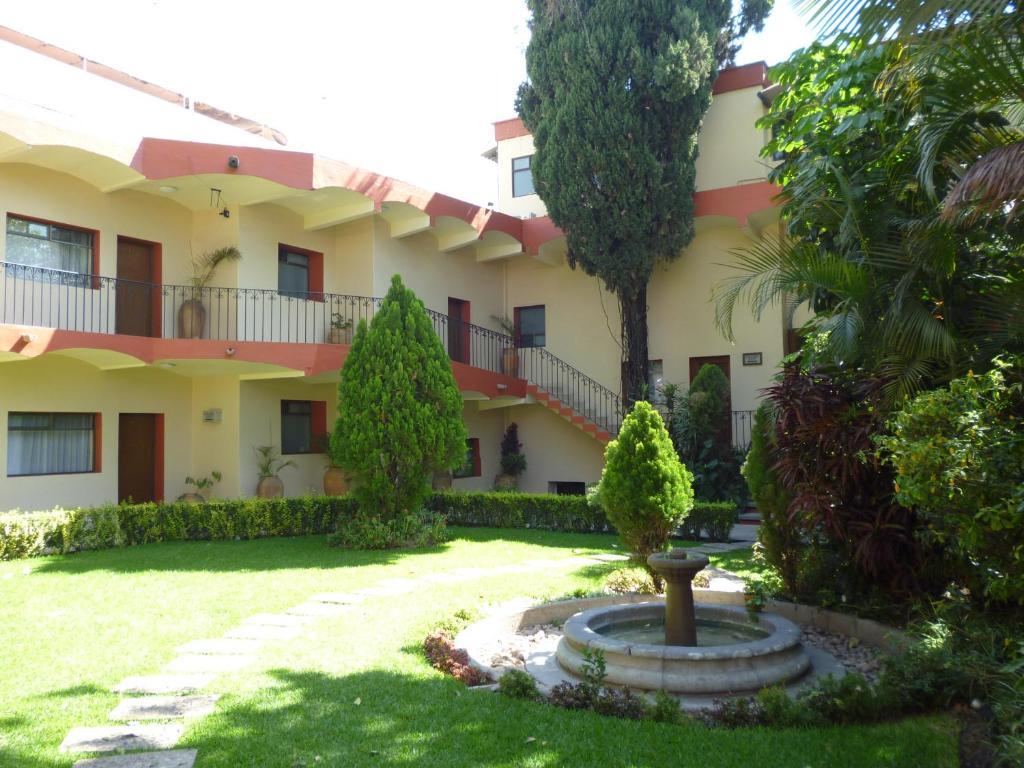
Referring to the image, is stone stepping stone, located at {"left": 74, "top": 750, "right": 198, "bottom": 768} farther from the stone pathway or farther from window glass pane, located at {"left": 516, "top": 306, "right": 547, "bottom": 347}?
window glass pane, located at {"left": 516, "top": 306, "right": 547, "bottom": 347}

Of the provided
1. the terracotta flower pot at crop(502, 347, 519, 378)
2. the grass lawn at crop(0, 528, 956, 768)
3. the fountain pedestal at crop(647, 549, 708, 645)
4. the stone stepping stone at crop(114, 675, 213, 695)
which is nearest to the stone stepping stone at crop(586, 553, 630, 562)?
the grass lawn at crop(0, 528, 956, 768)

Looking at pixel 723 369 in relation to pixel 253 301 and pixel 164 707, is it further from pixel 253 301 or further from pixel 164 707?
pixel 164 707

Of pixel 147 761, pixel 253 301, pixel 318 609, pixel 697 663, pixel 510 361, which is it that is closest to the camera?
pixel 147 761

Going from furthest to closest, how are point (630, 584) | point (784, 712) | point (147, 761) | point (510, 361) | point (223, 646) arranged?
1. point (510, 361)
2. point (630, 584)
3. point (223, 646)
4. point (784, 712)
5. point (147, 761)

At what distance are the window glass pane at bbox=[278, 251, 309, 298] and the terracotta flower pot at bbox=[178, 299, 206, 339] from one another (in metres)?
1.60

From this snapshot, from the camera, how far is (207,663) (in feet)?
19.0

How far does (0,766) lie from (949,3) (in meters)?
5.49

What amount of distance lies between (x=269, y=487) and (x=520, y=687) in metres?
10.5

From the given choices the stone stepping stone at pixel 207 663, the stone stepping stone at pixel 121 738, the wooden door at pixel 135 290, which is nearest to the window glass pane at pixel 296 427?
the wooden door at pixel 135 290

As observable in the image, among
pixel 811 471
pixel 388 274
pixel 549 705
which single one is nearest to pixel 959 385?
pixel 811 471

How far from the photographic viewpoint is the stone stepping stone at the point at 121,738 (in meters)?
4.21

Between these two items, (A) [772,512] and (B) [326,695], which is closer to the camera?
(B) [326,695]

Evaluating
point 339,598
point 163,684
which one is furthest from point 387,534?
point 163,684

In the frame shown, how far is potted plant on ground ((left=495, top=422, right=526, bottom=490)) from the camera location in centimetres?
1811
